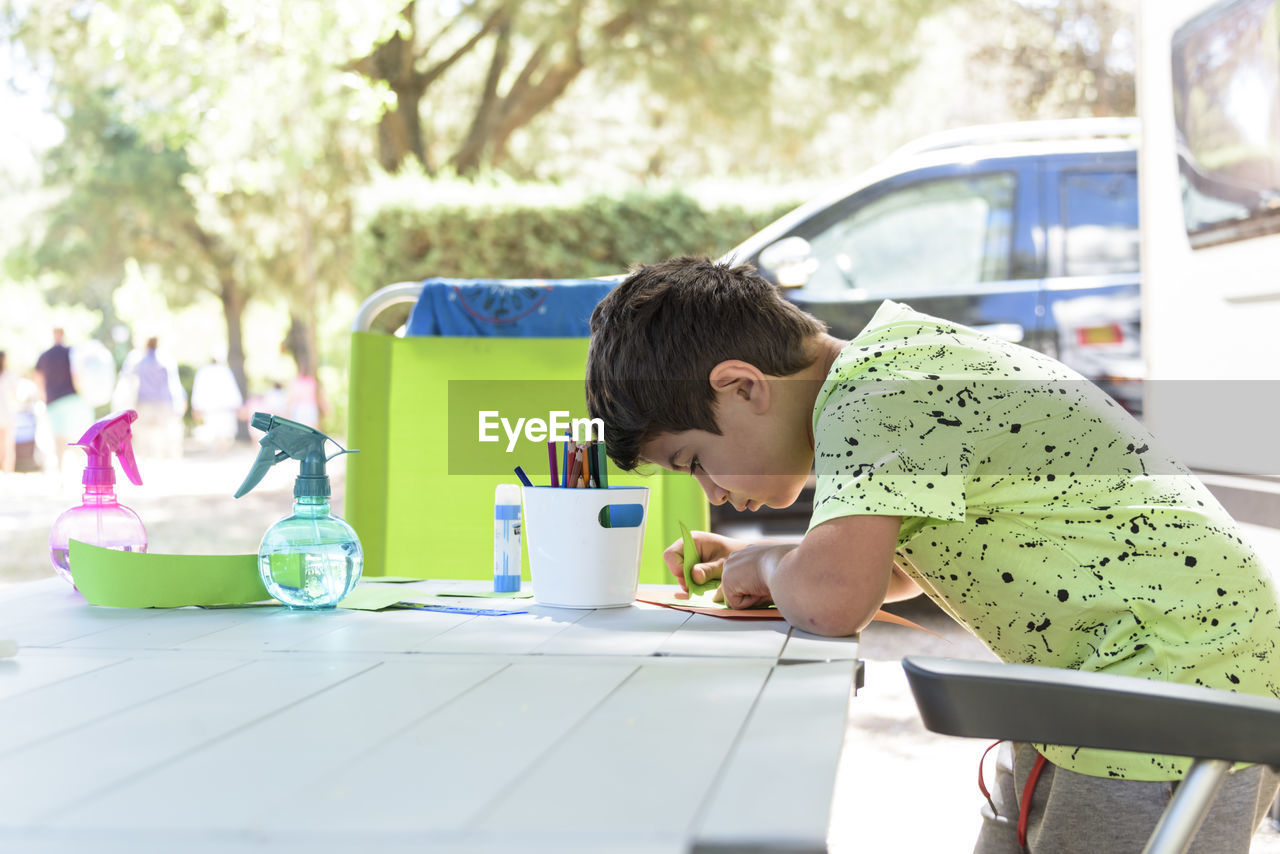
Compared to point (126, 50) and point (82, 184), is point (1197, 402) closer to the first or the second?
point (126, 50)

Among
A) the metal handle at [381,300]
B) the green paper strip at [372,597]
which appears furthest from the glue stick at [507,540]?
the metal handle at [381,300]

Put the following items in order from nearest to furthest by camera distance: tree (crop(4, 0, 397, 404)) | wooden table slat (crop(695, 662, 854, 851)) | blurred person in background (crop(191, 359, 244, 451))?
wooden table slat (crop(695, 662, 854, 851)) < tree (crop(4, 0, 397, 404)) < blurred person in background (crop(191, 359, 244, 451))

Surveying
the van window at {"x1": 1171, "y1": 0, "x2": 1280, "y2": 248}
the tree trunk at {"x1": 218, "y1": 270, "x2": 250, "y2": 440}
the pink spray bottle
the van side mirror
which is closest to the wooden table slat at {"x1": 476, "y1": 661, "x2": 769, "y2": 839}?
the pink spray bottle

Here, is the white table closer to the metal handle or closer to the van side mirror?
the metal handle

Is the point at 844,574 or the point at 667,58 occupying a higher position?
the point at 667,58

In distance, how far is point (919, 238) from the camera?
4.90 meters

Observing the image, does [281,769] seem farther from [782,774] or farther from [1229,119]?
[1229,119]

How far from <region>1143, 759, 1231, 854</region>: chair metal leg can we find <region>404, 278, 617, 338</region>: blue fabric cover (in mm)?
1610

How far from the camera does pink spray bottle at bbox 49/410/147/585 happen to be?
58.6 inches

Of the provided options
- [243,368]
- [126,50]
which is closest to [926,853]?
[126,50]

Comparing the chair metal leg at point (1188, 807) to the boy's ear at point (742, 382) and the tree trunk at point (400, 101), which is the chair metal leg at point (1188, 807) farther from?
the tree trunk at point (400, 101)

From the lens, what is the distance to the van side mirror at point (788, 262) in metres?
4.78

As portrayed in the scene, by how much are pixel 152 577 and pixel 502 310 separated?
3.38ft

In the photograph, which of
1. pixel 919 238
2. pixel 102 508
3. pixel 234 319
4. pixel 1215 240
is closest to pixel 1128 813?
pixel 102 508
